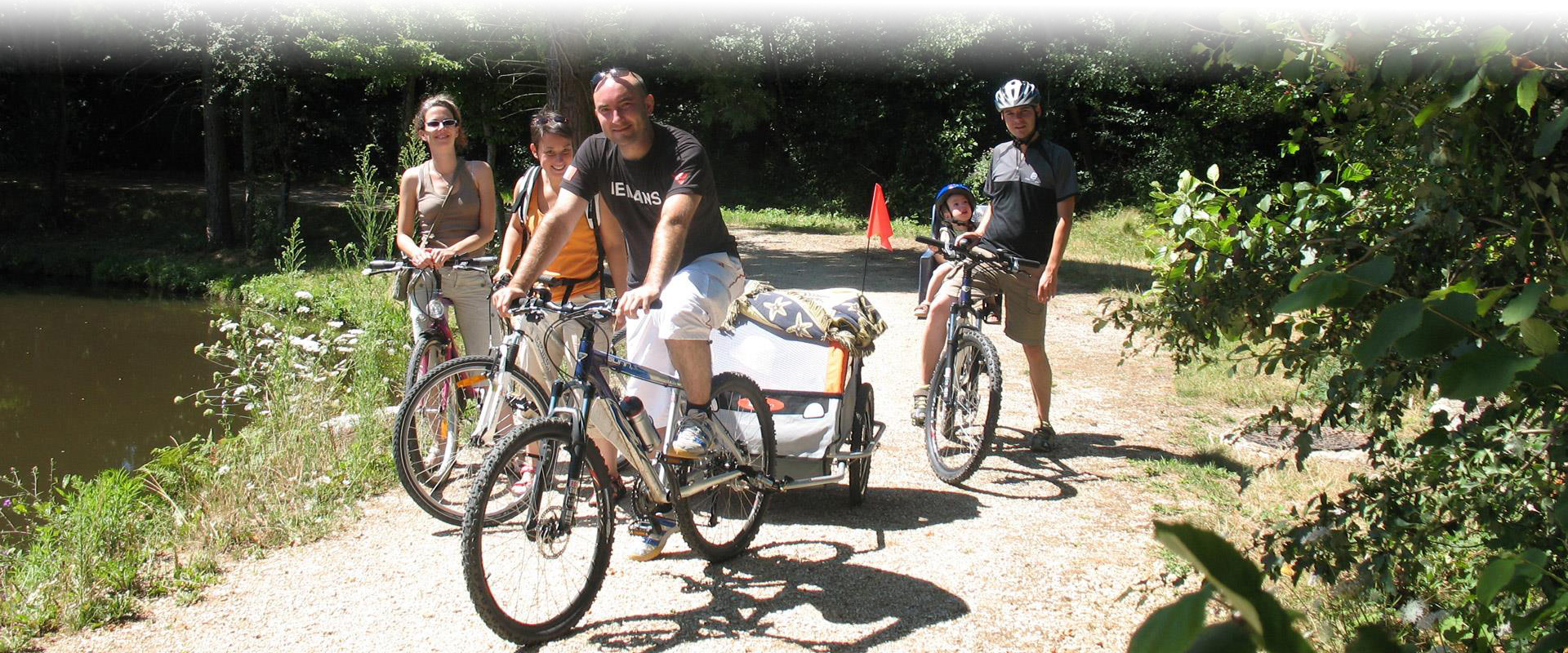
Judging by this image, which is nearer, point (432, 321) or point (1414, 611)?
point (1414, 611)

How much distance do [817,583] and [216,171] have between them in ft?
73.6

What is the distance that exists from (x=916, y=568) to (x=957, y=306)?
198cm

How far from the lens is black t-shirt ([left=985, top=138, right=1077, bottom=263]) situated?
633 cm

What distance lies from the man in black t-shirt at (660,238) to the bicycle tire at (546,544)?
0.40m

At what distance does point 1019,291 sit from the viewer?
649 centimetres

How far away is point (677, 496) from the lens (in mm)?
4223

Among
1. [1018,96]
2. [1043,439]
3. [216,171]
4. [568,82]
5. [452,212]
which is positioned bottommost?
[1043,439]

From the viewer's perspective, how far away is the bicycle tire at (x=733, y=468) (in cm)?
447

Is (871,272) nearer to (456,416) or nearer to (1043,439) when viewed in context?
(1043,439)

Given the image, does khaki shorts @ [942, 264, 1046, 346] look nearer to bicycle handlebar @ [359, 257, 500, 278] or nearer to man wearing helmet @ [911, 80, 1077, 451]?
man wearing helmet @ [911, 80, 1077, 451]

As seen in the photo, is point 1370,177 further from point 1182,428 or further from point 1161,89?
point 1161,89

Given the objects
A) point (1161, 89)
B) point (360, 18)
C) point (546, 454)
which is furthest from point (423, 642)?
point (1161, 89)

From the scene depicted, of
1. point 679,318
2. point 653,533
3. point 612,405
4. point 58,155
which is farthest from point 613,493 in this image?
point 58,155

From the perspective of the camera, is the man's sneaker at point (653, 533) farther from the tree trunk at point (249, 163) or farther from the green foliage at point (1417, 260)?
the tree trunk at point (249, 163)
